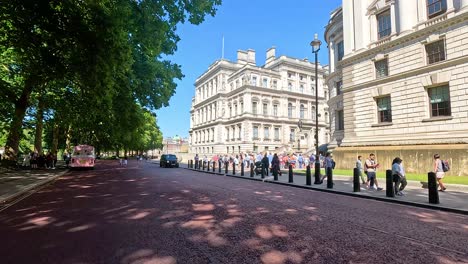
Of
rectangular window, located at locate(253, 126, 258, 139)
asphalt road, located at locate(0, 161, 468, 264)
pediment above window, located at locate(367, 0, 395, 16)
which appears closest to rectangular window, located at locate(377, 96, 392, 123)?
pediment above window, located at locate(367, 0, 395, 16)

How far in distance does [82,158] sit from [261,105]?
148ft

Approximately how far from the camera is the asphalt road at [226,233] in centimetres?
476

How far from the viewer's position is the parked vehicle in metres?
31.5

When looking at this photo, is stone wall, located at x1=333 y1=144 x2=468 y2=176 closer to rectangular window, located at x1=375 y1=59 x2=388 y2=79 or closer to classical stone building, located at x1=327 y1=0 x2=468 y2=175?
classical stone building, located at x1=327 y1=0 x2=468 y2=175

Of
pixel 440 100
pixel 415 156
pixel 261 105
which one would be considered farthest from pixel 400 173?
pixel 261 105

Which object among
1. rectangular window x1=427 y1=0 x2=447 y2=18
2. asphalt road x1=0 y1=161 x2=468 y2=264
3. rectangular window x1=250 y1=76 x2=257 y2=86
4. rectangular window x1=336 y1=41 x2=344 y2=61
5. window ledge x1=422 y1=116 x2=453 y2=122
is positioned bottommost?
asphalt road x1=0 y1=161 x2=468 y2=264

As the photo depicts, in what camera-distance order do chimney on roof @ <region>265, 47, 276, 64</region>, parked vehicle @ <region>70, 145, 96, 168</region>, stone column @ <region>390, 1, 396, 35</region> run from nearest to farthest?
stone column @ <region>390, 1, 396, 35</region> < parked vehicle @ <region>70, 145, 96, 168</region> < chimney on roof @ <region>265, 47, 276, 64</region>

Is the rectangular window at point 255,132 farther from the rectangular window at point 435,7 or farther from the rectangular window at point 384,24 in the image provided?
the rectangular window at point 435,7

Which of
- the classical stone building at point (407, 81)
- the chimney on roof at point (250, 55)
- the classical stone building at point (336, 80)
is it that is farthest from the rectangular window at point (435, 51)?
the chimney on roof at point (250, 55)

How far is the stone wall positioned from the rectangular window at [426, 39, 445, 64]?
6.26 m

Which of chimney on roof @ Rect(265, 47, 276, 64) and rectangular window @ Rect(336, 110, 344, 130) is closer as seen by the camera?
rectangular window @ Rect(336, 110, 344, 130)

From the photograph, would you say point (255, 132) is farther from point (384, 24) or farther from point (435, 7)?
point (435, 7)

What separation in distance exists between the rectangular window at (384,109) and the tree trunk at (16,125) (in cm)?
2646

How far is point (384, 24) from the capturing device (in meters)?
25.5
